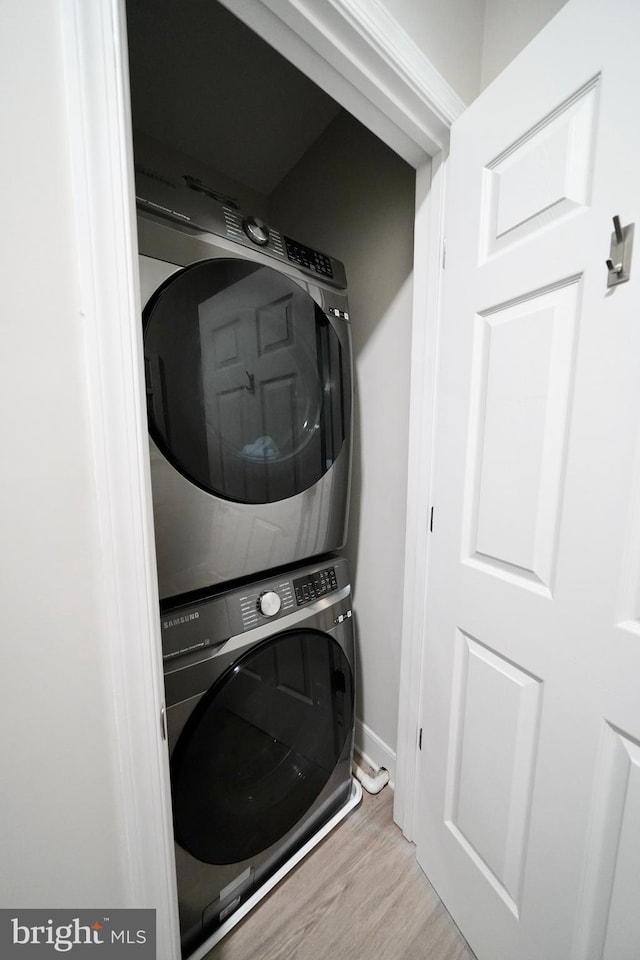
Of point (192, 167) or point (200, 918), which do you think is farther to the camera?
point (192, 167)

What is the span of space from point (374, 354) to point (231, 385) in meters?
0.68

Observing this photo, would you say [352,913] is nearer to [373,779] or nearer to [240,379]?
[373,779]

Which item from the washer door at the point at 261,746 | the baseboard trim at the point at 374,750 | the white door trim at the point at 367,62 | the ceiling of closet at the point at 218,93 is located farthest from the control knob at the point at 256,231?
the baseboard trim at the point at 374,750

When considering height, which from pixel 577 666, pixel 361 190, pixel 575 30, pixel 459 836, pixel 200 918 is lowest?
pixel 200 918

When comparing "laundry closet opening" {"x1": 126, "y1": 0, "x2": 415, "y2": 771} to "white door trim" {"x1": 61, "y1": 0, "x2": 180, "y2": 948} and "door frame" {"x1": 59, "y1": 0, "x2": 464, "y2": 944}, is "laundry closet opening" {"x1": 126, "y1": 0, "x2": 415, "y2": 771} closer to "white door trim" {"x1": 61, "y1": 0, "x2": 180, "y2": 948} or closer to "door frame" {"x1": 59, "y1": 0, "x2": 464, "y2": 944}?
"door frame" {"x1": 59, "y1": 0, "x2": 464, "y2": 944}

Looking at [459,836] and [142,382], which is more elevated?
[142,382]

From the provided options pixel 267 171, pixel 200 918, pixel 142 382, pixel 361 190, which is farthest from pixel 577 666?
→ pixel 267 171

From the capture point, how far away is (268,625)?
86 centimetres

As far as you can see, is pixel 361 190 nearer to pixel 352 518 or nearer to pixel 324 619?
pixel 352 518

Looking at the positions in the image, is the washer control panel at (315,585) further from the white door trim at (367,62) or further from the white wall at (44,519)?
the white door trim at (367,62)

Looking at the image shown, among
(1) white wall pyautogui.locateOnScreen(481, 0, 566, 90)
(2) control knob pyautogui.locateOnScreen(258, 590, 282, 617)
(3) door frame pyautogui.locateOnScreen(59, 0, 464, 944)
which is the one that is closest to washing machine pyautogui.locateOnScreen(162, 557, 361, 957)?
(2) control knob pyautogui.locateOnScreen(258, 590, 282, 617)

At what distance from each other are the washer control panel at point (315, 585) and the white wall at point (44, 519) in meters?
0.53

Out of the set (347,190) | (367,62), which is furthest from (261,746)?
(347,190)

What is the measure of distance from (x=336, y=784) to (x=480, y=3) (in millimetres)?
2272
